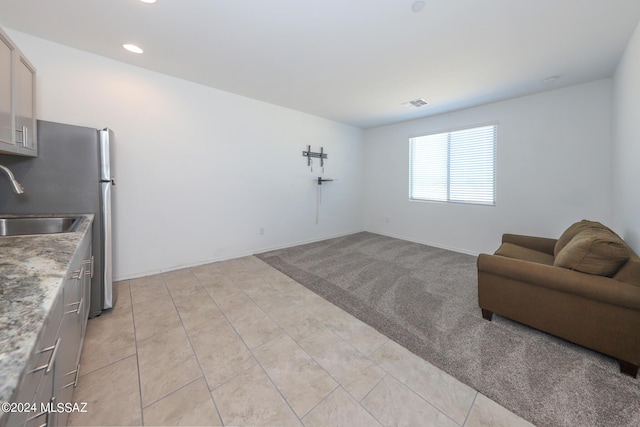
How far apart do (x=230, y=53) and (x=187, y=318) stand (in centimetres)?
275

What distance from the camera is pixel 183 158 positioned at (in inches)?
131

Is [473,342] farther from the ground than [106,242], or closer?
closer

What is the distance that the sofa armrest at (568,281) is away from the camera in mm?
1563

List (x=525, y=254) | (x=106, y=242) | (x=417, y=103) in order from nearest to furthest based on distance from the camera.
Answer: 1. (x=106, y=242)
2. (x=525, y=254)
3. (x=417, y=103)

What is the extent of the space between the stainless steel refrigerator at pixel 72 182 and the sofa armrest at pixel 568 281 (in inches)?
138

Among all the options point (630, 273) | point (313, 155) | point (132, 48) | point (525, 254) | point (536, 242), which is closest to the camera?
point (630, 273)

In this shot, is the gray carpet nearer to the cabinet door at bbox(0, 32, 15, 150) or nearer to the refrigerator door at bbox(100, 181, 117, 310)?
the refrigerator door at bbox(100, 181, 117, 310)

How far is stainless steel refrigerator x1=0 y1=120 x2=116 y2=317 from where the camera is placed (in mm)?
2006

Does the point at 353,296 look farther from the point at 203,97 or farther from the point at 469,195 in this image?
the point at 203,97

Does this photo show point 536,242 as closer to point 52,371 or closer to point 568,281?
point 568,281

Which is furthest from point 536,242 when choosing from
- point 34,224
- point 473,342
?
point 34,224

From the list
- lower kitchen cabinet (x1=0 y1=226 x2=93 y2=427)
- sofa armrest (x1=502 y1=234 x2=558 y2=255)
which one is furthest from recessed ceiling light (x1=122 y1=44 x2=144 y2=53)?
sofa armrest (x1=502 y1=234 x2=558 y2=255)

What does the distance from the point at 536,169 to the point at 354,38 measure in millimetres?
3335

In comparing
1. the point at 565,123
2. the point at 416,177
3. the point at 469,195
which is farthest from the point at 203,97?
the point at 565,123
